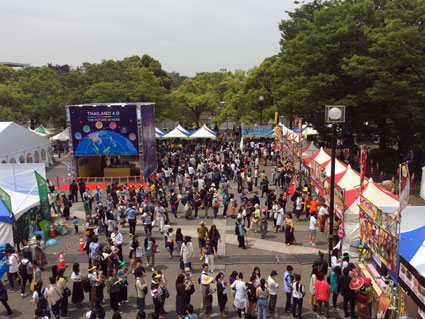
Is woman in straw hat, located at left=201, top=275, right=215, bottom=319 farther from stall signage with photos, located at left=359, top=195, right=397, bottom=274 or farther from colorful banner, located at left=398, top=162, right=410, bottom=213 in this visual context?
colorful banner, located at left=398, top=162, right=410, bottom=213

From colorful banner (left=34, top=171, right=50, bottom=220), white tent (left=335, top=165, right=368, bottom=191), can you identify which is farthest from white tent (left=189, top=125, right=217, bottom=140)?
colorful banner (left=34, top=171, right=50, bottom=220)

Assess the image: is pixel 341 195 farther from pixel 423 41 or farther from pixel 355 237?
pixel 423 41

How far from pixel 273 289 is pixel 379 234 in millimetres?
3188

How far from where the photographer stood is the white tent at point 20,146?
86.8ft

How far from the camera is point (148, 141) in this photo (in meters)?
28.8

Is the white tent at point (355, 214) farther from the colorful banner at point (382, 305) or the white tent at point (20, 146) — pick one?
the white tent at point (20, 146)

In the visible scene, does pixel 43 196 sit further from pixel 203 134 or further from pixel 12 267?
pixel 203 134

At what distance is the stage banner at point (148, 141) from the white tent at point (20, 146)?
9286 mm

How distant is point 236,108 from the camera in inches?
1998

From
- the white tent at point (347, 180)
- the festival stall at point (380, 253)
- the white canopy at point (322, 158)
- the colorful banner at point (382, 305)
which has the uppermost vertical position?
the white canopy at point (322, 158)

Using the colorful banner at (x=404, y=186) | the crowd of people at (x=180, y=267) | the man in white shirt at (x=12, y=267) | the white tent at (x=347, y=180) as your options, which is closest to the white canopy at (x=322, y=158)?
the crowd of people at (x=180, y=267)

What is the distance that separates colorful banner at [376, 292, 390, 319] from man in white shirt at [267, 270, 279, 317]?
2.41 meters

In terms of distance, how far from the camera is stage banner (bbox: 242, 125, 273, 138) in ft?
130

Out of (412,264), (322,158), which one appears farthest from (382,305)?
(322,158)
